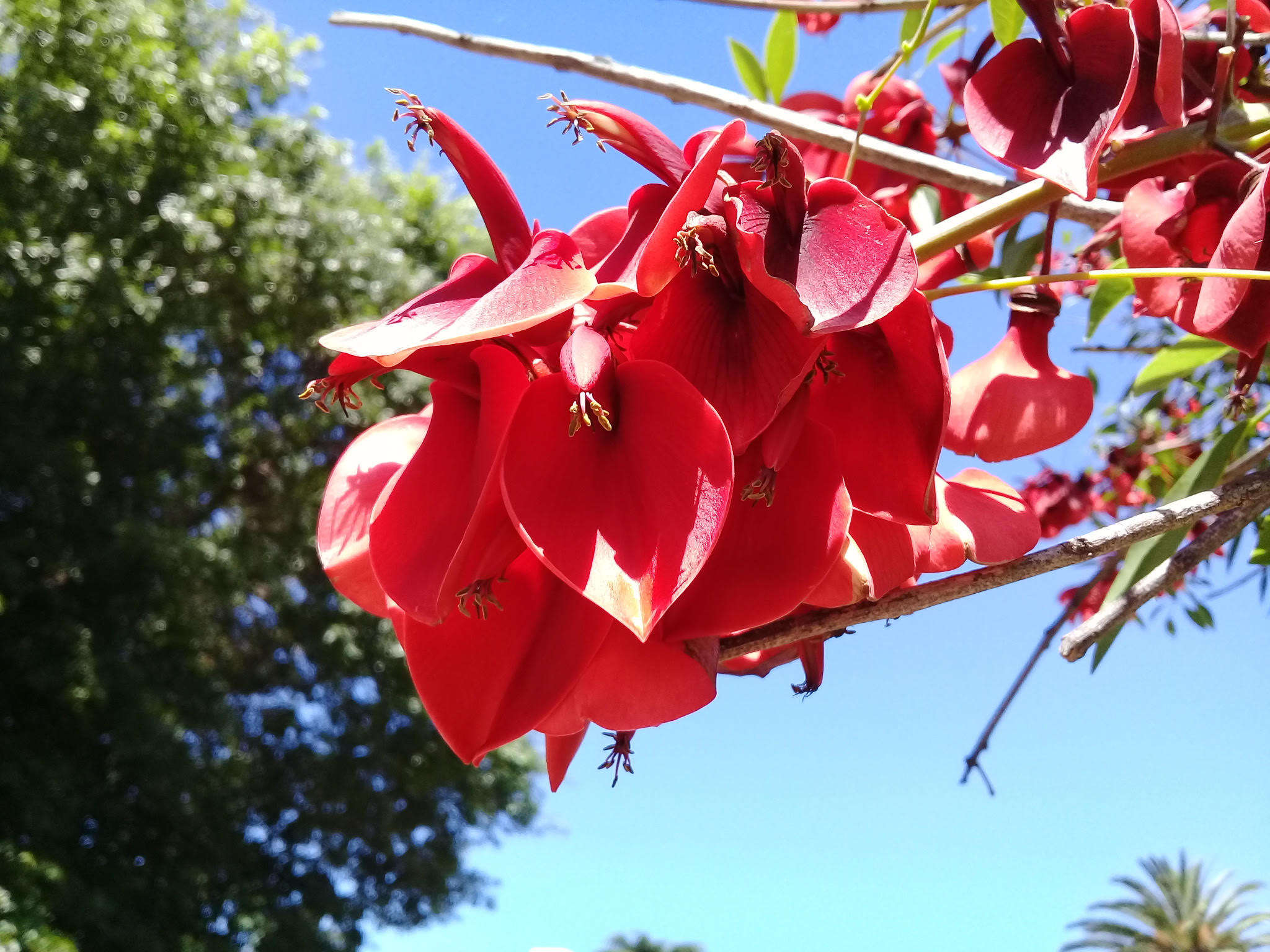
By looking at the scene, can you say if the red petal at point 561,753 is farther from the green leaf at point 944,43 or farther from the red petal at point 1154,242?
the green leaf at point 944,43

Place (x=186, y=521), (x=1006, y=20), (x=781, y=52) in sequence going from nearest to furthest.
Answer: (x=1006, y=20)
(x=781, y=52)
(x=186, y=521)

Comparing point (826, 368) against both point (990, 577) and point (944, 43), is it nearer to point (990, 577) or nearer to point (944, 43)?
point (990, 577)

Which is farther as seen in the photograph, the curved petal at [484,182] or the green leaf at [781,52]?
the green leaf at [781,52]

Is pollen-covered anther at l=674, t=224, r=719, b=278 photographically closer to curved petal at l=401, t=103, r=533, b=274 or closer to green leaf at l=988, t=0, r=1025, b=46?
curved petal at l=401, t=103, r=533, b=274

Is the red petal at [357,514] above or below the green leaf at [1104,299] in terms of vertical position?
below

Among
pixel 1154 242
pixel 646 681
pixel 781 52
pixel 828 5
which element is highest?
pixel 781 52

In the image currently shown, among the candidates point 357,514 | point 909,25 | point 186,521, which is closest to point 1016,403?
point 357,514

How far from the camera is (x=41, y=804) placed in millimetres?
3338

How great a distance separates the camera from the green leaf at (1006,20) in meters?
0.44

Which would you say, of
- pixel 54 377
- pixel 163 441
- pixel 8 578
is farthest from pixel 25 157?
pixel 8 578

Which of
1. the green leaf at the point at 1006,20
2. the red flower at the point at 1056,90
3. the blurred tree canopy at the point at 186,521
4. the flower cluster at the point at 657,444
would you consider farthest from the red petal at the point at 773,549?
the blurred tree canopy at the point at 186,521

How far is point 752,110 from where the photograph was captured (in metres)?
0.54

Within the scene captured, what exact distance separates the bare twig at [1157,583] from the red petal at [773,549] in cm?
11

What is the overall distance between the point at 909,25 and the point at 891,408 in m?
0.70
